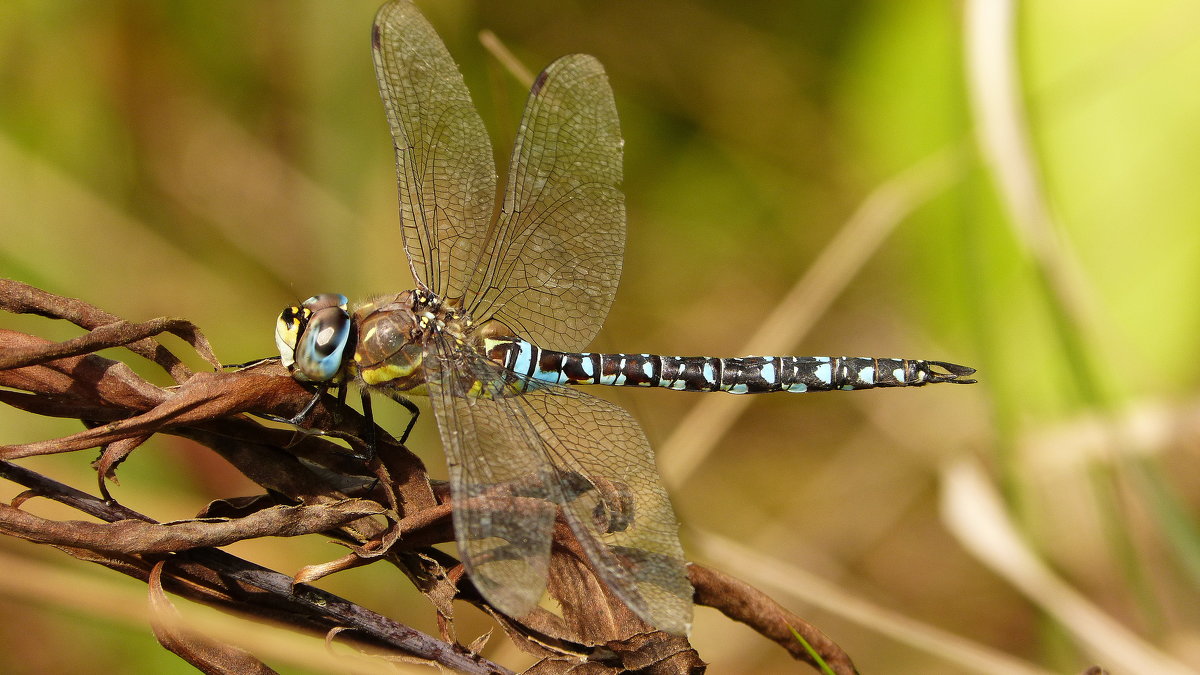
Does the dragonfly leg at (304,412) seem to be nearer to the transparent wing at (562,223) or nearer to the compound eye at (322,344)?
the compound eye at (322,344)

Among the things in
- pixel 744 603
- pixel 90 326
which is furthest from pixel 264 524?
pixel 744 603

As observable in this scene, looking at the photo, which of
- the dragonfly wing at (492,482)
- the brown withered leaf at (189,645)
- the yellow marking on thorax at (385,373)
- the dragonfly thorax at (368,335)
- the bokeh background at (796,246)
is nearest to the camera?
the brown withered leaf at (189,645)

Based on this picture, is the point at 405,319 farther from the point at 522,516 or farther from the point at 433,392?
the point at 522,516

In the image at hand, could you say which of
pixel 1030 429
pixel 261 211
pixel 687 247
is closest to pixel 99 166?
pixel 261 211

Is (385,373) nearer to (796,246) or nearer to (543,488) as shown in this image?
(543,488)

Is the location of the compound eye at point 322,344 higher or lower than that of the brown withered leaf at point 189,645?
higher

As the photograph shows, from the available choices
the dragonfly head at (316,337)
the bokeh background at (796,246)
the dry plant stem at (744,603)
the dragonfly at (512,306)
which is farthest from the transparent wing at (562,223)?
the dry plant stem at (744,603)
